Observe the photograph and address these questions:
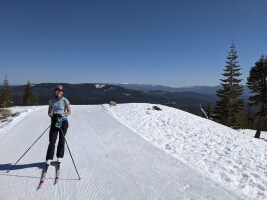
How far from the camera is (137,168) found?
7387 mm

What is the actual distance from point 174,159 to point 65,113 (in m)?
4.28

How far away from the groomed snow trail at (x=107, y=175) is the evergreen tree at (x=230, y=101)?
31.5 meters

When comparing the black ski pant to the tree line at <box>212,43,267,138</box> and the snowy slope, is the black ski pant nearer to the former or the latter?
the snowy slope

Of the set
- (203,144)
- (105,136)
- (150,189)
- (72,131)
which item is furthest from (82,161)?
(203,144)

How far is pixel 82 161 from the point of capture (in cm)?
801

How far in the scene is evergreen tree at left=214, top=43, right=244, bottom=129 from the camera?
3791cm

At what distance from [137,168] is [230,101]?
35.1 metres

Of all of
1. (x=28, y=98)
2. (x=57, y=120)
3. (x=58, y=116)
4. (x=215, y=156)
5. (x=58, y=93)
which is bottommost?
(x=28, y=98)

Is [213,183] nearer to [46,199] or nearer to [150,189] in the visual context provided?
[150,189]

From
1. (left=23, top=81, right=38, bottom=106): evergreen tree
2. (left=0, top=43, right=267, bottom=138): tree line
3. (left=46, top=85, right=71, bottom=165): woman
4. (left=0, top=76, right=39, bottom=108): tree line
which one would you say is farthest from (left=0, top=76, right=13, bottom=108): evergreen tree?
(left=46, top=85, right=71, bottom=165): woman

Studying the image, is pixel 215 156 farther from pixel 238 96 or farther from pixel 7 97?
pixel 7 97

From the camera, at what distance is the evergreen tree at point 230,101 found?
124 feet

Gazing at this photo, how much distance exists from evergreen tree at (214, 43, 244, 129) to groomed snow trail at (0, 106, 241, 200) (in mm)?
31545

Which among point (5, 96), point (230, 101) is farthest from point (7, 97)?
point (230, 101)
